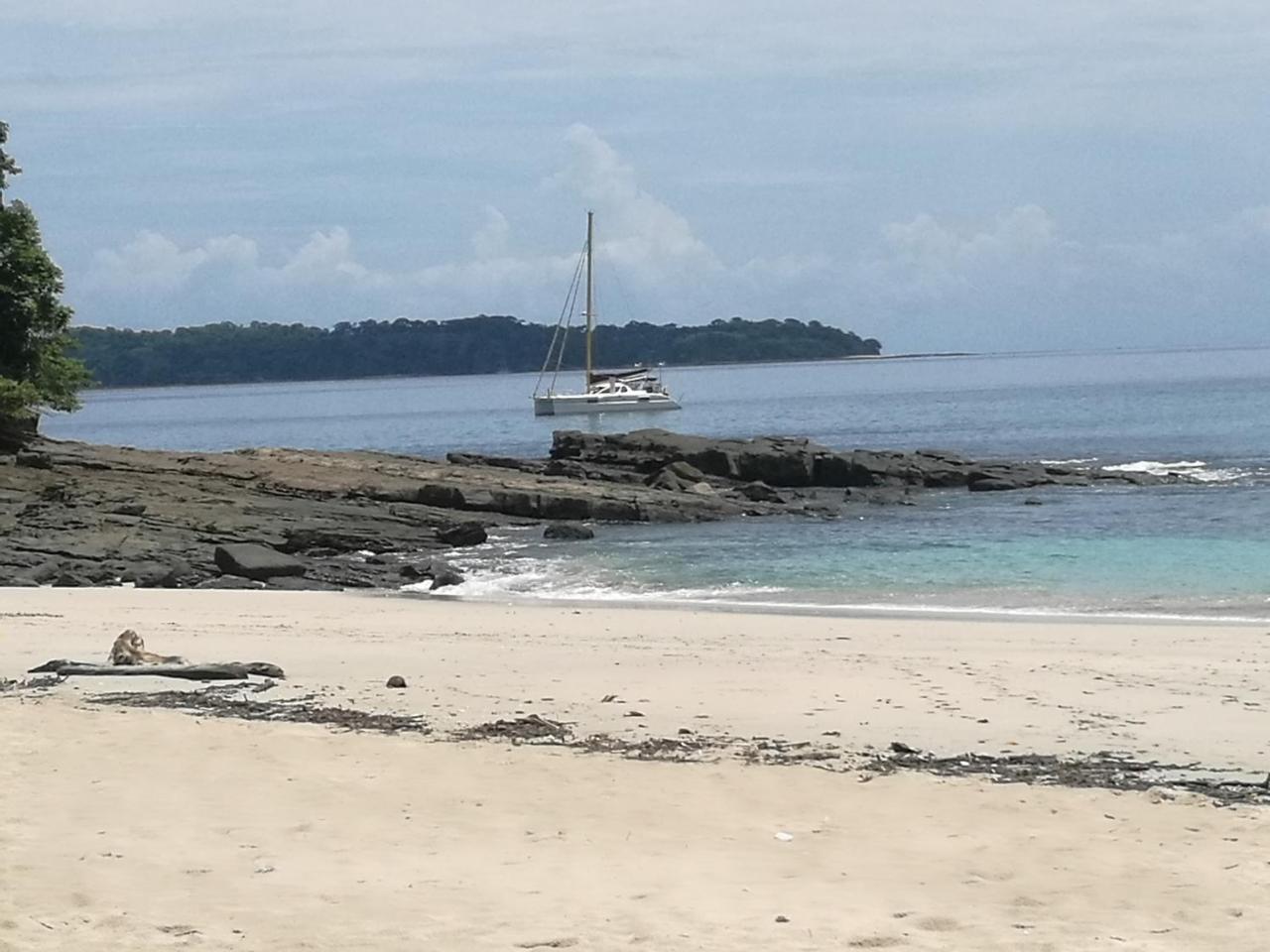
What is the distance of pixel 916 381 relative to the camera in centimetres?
19350

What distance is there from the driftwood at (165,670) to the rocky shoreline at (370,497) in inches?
407

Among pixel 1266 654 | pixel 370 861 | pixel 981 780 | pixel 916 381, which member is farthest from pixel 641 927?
pixel 916 381

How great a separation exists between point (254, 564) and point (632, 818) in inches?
671

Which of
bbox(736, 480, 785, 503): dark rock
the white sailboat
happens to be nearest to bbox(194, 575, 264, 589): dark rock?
bbox(736, 480, 785, 503): dark rock

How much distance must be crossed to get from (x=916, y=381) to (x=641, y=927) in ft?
625

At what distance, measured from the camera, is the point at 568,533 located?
31016 millimetres

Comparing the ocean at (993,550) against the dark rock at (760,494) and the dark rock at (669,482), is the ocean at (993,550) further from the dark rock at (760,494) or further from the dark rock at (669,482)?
the dark rock at (669,482)

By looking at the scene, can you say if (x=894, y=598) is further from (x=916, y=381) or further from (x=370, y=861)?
(x=916, y=381)

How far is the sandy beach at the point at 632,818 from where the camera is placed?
6598 mm

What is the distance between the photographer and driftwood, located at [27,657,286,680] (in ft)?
41.7

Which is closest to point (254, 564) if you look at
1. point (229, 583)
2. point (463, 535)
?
point (229, 583)

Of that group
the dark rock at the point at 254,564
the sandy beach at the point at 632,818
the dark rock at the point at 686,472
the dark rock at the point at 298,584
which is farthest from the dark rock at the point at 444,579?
the dark rock at the point at 686,472

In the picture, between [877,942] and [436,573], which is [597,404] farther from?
[877,942]

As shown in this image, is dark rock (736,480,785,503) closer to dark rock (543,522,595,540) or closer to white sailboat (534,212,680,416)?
dark rock (543,522,595,540)
